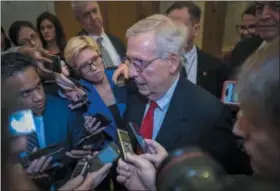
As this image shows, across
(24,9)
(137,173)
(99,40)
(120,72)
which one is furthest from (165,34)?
(24,9)

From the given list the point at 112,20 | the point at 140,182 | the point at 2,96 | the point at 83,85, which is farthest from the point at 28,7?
the point at 2,96

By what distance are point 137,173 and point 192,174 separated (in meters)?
0.37

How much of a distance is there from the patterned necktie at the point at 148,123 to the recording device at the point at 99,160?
0.40ft

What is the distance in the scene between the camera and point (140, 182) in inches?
36.8

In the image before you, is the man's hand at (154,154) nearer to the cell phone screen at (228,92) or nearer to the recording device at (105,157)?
the recording device at (105,157)

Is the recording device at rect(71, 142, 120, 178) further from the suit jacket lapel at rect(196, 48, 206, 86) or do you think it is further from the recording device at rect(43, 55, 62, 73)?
the suit jacket lapel at rect(196, 48, 206, 86)

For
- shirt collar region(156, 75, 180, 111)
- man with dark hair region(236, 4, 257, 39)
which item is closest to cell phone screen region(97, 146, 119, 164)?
shirt collar region(156, 75, 180, 111)

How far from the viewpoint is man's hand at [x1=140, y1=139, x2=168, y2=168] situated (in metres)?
0.91

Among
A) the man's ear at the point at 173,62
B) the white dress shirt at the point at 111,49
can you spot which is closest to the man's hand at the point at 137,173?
the man's ear at the point at 173,62

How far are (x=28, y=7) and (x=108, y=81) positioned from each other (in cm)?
181

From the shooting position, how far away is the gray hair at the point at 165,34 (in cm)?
112

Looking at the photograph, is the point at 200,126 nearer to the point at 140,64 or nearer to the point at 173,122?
the point at 173,122

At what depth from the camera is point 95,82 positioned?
1345 millimetres

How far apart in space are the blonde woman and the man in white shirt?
8.6 inches
